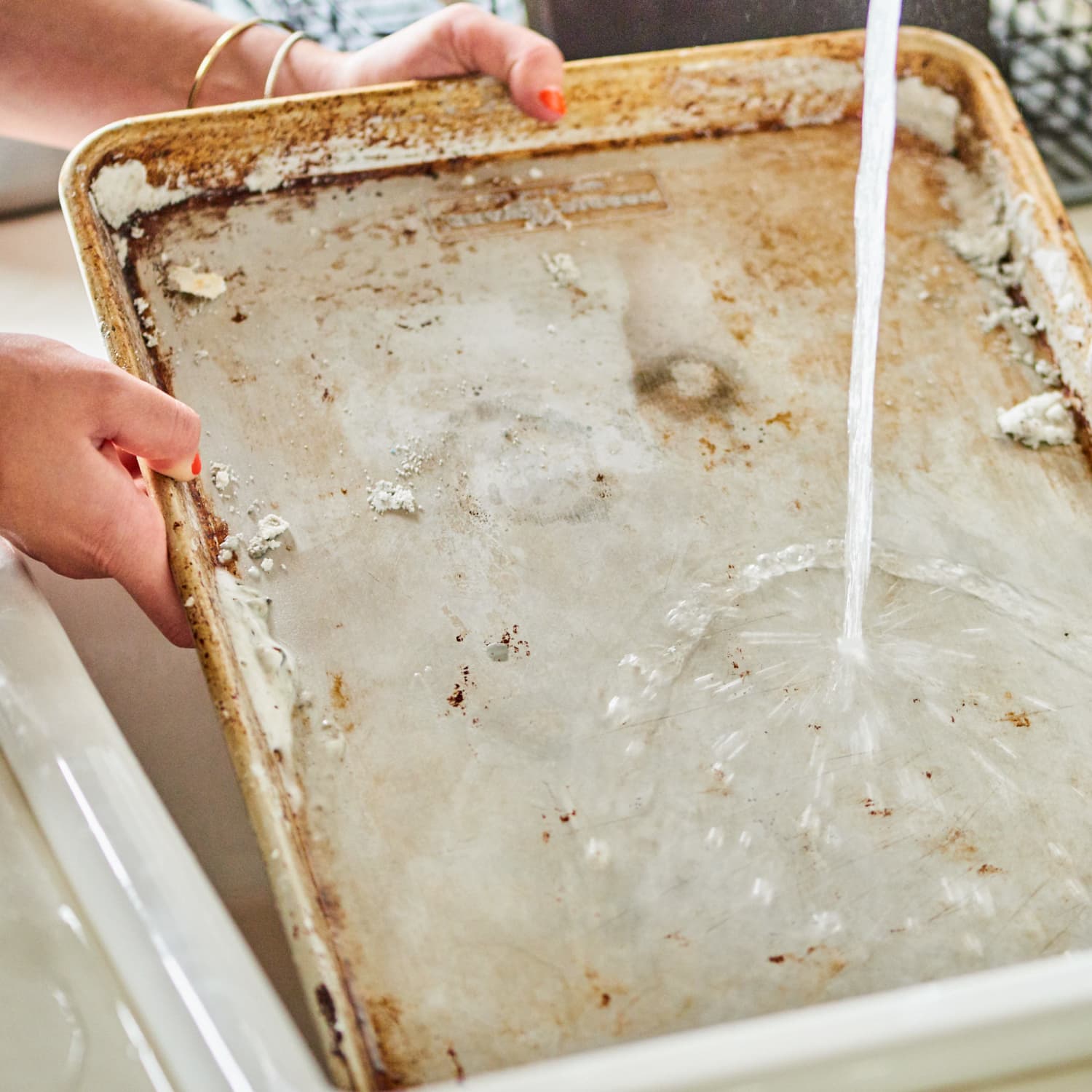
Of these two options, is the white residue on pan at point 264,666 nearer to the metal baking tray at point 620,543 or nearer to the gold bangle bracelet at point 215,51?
the metal baking tray at point 620,543

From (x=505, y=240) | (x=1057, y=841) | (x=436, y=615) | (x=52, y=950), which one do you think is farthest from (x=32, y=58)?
(x=1057, y=841)

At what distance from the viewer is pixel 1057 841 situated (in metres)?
0.57

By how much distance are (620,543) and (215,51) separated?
25.4 inches

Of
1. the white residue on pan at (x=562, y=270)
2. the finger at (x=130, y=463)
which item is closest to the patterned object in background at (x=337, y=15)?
the white residue on pan at (x=562, y=270)

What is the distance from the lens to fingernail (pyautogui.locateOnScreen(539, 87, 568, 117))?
0.87m

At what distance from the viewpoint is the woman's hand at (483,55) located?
866 millimetres

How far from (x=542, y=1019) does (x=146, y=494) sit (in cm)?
42

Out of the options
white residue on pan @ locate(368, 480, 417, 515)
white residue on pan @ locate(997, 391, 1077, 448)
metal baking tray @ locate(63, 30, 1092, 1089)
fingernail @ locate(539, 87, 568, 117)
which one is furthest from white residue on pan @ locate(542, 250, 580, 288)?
white residue on pan @ locate(997, 391, 1077, 448)

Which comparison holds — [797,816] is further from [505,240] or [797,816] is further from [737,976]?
[505,240]

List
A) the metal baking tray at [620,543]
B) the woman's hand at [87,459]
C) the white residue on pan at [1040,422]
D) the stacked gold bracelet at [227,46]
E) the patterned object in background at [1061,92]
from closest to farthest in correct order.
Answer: the metal baking tray at [620,543], the woman's hand at [87,459], the white residue on pan at [1040,422], the stacked gold bracelet at [227,46], the patterned object in background at [1061,92]

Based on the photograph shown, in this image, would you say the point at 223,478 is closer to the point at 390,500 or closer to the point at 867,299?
the point at 390,500

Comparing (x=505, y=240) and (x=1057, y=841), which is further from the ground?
(x=505, y=240)

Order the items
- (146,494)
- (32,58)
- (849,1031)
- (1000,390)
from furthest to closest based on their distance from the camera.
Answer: (32,58)
(1000,390)
(146,494)
(849,1031)

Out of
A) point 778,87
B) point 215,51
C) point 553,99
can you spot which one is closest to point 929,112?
point 778,87
